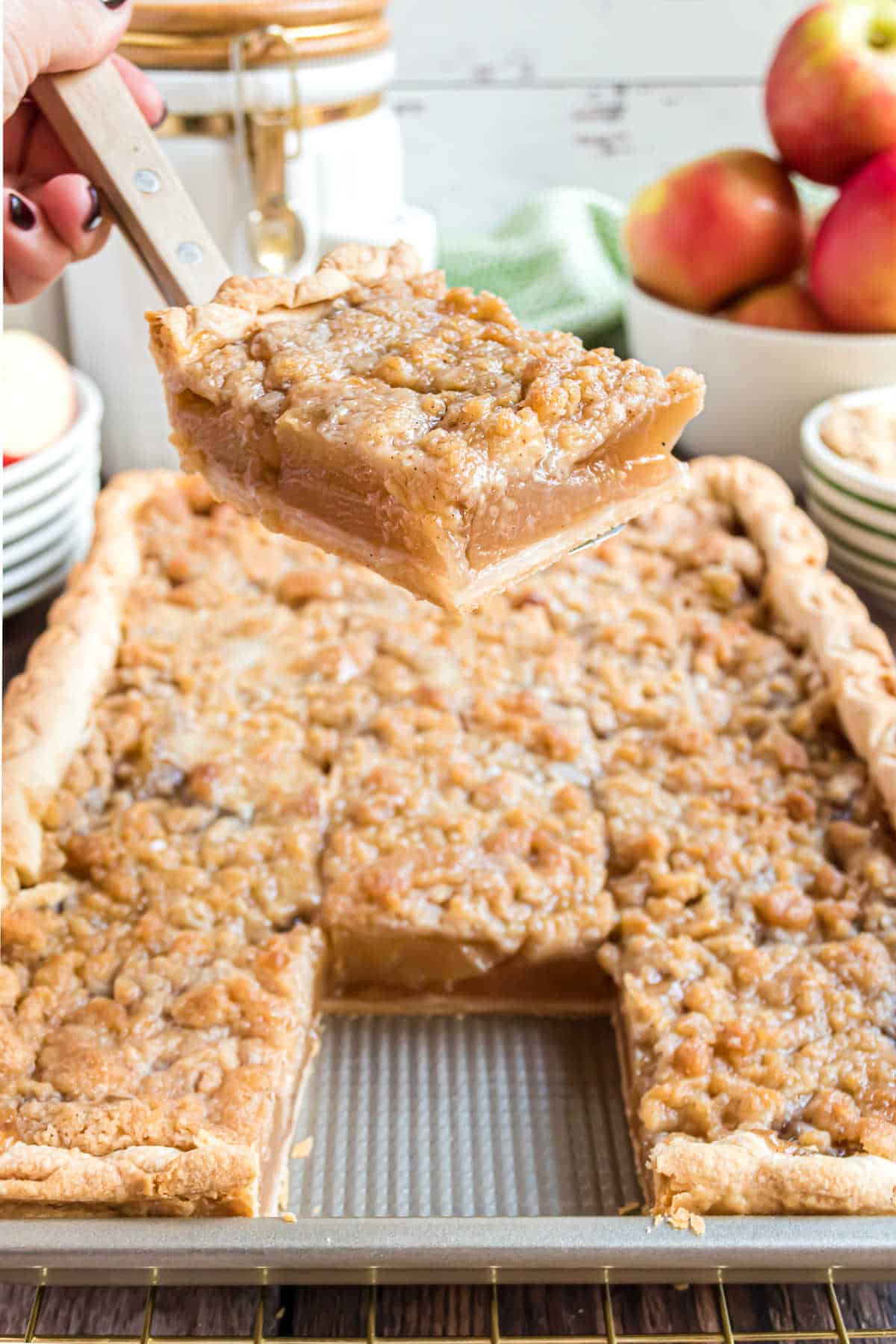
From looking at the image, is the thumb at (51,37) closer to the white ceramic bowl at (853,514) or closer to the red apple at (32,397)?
the red apple at (32,397)

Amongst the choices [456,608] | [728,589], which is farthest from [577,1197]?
[728,589]

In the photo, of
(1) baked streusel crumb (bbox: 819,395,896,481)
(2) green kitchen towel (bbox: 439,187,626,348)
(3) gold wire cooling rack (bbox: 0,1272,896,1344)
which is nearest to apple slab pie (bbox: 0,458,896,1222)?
(3) gold wire cooling rack (bbox: 0,1272,896,1344)

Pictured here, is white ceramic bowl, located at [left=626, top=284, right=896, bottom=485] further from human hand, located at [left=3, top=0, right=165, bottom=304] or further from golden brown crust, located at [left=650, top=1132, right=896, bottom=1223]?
golden brown crust, located at [left=650, top=1132, right=896, bottom=1223]

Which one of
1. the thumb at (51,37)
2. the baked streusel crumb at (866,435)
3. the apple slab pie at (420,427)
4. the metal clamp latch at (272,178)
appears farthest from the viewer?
the baked streusel crumb at (866,435)

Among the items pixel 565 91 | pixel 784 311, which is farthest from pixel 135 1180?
pixel 565 91

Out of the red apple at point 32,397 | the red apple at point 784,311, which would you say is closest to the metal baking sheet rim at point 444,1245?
the red apple at point 32,397

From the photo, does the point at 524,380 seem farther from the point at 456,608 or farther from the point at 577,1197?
the point at 577,1197
